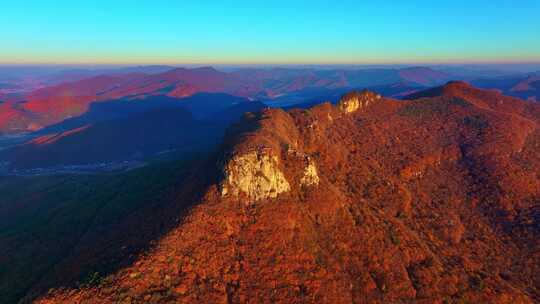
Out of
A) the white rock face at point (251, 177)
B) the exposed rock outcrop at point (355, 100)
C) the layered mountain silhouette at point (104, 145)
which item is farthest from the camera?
the layered mountain silhouette at point (104, 145)

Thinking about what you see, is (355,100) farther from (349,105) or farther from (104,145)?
(104,145)

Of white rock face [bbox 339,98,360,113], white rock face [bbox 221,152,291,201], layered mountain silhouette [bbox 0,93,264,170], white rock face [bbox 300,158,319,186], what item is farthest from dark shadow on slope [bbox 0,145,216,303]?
white rock face [bbox 339,98,360,113]

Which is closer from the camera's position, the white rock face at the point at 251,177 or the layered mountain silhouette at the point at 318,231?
→ the layered mountain silhouette at the point at 318,231

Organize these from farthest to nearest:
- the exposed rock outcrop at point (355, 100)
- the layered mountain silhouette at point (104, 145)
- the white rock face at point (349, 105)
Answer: the layered mountain silhouette at point (104, 145) → the exposed rock outcrop at point (355, 100) → the white rock face at point (349, 105)

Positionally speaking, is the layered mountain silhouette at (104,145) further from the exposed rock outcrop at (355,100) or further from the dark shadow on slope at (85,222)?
the exposed rock outcrop at (355,100)

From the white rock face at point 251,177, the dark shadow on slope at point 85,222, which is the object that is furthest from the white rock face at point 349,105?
the white rock face at point 251,177

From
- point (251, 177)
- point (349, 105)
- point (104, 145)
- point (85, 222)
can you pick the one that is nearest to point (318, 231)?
point (251, 177)

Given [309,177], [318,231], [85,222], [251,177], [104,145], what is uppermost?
[251,177]
